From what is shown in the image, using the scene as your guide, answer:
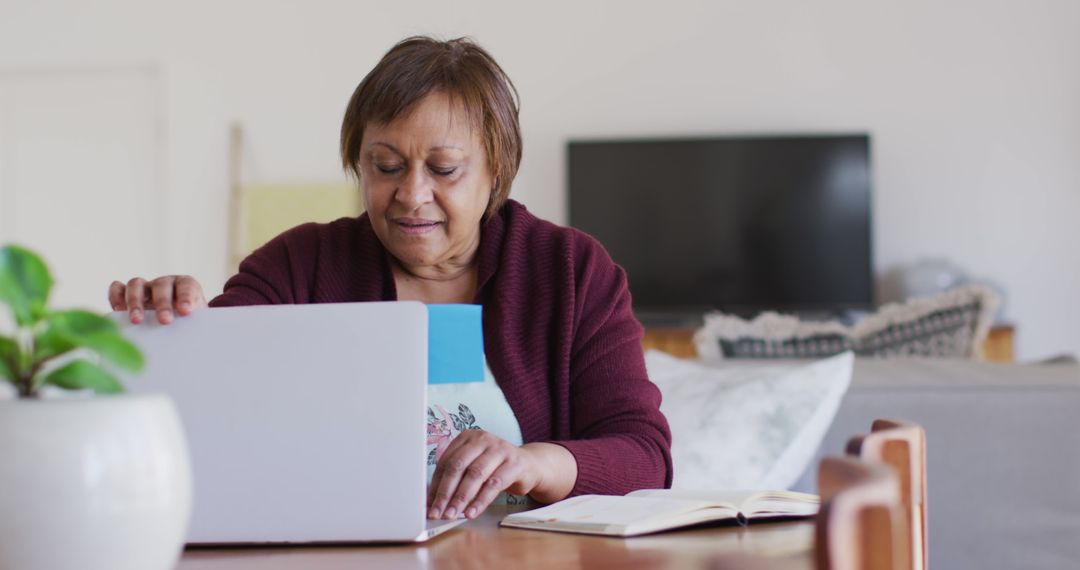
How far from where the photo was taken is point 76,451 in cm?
55

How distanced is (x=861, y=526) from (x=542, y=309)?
98 centimetres

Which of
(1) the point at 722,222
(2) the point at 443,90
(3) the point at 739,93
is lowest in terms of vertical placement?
(2) the point at 443,90

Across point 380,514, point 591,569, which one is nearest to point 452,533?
point 380,514

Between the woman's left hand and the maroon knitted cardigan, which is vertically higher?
the maroon knitted cardigan

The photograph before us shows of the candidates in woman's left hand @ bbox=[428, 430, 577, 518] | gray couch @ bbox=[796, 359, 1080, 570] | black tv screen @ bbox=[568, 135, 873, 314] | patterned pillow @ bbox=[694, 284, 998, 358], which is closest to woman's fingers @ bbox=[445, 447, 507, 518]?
woman's left hand @ bbox=[428, 430, 577, 518]

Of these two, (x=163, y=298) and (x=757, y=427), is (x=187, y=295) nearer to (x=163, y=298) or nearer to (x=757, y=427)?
(x=163, y=298)

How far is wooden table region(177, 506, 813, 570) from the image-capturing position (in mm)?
790

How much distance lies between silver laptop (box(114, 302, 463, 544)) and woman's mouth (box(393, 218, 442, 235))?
55 centimetres

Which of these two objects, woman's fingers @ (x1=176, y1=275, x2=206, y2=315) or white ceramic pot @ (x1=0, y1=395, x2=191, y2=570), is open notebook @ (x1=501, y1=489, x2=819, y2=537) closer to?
woman's fingers @ (x1=176, y1=275, x2=206, y2=315)

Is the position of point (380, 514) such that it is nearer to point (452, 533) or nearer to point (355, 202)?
point (452, 533)

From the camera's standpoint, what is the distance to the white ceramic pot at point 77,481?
21.8 inches

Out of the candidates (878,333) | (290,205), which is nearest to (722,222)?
(290,205)

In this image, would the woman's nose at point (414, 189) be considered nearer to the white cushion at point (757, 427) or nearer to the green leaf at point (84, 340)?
the white cushion at point (757, 427)

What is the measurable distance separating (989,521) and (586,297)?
839 millimetres
